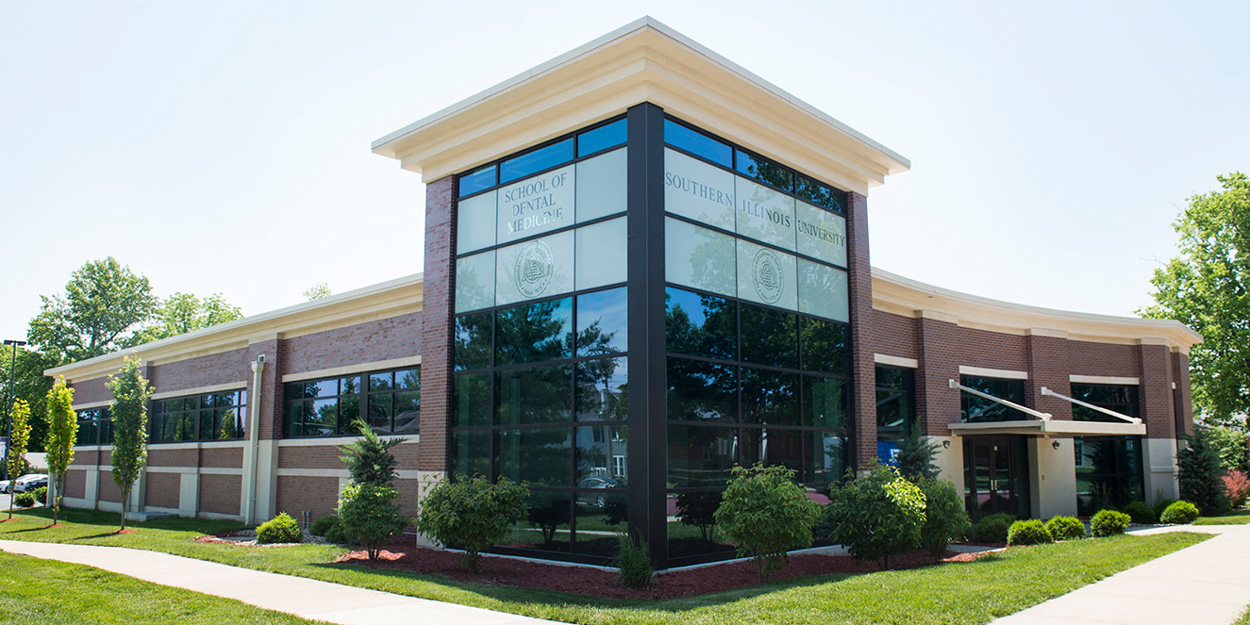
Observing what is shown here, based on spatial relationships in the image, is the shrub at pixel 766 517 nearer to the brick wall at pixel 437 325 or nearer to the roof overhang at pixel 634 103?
the brick wall at pixel 437 325

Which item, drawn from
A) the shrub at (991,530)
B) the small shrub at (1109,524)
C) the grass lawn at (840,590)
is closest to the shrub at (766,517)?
the grass lawn at (840,590)

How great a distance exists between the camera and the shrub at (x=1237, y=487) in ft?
82.9

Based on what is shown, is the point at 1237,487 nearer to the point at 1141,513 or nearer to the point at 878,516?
the point at 1141,513

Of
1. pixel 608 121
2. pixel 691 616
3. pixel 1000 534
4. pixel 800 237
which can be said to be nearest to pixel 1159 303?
pixel 1000 534

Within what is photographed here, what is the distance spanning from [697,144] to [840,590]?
7641 millimetres

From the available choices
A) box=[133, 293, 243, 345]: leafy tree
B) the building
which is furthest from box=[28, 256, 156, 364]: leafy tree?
the building

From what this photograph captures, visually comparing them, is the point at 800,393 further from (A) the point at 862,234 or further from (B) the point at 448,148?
(B) the point at 448,148

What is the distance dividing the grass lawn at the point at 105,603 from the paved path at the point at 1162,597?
8132 millimetres

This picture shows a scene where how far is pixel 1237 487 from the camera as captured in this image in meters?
25.8

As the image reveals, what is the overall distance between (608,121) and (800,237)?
4.72 meters

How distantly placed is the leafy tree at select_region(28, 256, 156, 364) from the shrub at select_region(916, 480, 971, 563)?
226 feet

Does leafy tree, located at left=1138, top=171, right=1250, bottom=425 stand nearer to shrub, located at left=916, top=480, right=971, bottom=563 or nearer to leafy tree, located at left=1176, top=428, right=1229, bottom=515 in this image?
leafy tree, located at left=1176, top=428, right=1229, bottom=515

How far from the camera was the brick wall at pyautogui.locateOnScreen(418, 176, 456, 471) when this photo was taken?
15711 millimetres

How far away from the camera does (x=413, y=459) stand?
19516 mm
